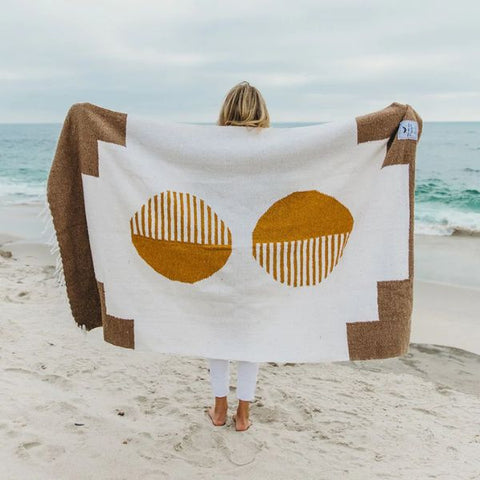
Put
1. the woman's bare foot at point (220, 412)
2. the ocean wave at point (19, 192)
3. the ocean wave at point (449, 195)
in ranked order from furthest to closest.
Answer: the ocean wave at point (449, 195) → the ocean wave at point (19, 192) → the woman's bare foot at point (220, 412)

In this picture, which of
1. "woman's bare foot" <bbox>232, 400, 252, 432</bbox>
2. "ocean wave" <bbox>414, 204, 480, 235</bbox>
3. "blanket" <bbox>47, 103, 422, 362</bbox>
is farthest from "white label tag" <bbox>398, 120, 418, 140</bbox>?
"ocean wave" <bbox>414, 204, 480, 235</bbox>

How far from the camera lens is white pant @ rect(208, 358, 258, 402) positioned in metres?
2.50

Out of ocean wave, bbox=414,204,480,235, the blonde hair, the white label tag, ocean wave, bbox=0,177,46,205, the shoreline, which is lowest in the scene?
the shoreline

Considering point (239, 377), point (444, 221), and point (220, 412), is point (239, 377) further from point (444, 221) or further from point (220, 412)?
point (444, 221)

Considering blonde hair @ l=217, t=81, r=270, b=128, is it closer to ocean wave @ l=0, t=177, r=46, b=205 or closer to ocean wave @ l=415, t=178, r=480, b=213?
ocean wave @ l=0, t=177, r=46, b=205

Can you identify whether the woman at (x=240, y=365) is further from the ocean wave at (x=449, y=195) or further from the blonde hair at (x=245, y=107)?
the ocean wave at (x=449, y=195)

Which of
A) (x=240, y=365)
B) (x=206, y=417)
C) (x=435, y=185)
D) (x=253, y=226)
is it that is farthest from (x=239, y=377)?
(x=435, y=185)

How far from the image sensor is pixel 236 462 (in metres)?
2.35

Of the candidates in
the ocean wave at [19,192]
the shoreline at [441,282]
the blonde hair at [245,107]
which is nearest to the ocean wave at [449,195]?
the shoreline at [441,282]

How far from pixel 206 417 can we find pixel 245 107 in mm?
1457

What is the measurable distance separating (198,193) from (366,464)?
1.33 m

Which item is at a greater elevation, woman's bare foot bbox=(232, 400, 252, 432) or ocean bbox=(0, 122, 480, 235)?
ocean bbox=(0, 122, 480, 235)

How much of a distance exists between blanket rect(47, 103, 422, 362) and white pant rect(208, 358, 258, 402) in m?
0.17

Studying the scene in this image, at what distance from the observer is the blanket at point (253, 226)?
229 centimetres
